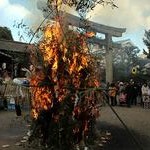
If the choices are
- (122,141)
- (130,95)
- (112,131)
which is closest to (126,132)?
(112,131)

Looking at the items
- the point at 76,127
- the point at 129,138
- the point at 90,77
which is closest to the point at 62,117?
the point at 76,127

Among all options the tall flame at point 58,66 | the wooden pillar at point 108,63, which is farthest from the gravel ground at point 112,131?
the wooden pillar at point 108,63

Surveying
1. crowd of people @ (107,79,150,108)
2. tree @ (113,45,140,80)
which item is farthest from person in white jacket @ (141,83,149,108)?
tree @ (113,45,140,80)

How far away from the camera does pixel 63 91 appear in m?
10.1

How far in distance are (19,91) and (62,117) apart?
6.04 meters

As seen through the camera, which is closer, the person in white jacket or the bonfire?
the bonfire

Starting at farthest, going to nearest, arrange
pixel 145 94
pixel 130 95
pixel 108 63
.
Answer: pixel 108 63 → pixel 130 95 → pixel 145 94

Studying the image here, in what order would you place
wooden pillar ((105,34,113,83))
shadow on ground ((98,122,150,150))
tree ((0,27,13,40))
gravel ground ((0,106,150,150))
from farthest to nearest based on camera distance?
wooden pillar ((105,34,113,83))
tree ((0,27,13,40))
gravel ground ((0,106,150,150))
shadow on ground ((98,122,150,150))

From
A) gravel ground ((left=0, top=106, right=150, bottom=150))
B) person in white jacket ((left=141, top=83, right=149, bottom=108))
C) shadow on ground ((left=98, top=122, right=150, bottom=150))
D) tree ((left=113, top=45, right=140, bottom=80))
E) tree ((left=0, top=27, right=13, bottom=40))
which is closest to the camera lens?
shadow on ground ((left=98, top=122, right=150, bottom=150))

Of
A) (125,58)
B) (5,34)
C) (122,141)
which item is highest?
(5,34)

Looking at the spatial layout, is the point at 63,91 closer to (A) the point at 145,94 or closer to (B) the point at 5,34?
(A) the point at 145,94

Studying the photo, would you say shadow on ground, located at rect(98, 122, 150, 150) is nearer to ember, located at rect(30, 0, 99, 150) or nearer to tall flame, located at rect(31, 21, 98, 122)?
ember, located at rect(30, 0, 99, 150)

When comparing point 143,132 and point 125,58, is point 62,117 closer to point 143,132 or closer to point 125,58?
point 143,132

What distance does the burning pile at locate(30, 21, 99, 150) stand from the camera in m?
9.99
